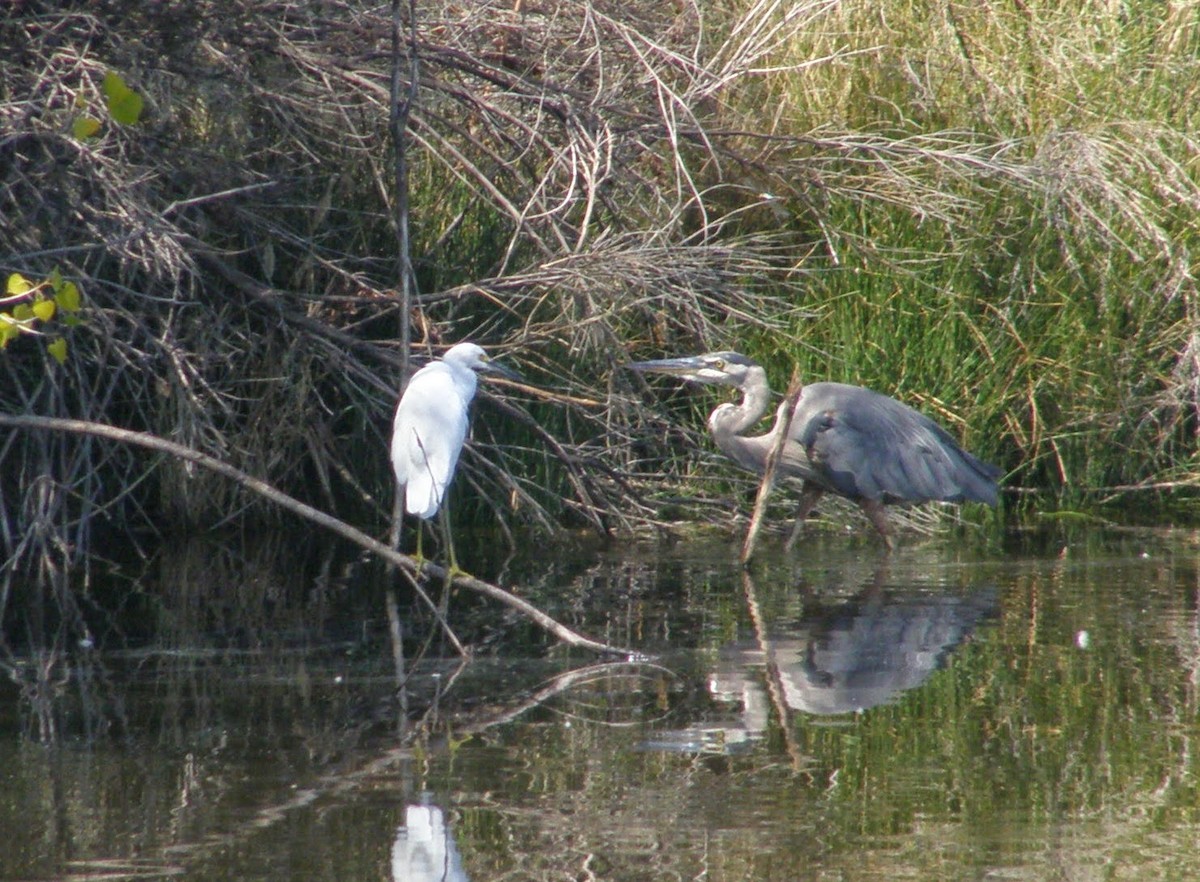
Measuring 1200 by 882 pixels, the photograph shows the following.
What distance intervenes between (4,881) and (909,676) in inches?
117

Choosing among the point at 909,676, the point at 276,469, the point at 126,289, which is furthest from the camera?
the point at 276,469

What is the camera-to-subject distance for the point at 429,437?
21.0 ft

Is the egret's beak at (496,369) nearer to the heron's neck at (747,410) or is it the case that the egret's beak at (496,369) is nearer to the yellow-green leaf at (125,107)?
the heron's neck at (747,410)

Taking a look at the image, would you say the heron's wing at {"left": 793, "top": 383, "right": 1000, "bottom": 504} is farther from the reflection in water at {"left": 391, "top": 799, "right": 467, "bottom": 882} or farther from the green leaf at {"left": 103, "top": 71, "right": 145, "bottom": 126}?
the green leaf at {"left": 103, "top": 71, "right": 145, "bottom": 126}

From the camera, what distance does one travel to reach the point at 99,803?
12.6 ft

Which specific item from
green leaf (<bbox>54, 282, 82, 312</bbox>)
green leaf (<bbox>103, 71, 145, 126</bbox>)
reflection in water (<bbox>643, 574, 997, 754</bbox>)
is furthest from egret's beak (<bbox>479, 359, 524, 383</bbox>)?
green leaf (<bbox>103, 71, 145, 126</bbox>)

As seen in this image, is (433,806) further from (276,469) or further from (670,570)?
(276,469)

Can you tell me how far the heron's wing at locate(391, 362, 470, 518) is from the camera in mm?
6318

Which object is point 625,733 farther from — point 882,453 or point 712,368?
point 712,368

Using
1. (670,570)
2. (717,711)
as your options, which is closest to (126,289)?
(670,570)

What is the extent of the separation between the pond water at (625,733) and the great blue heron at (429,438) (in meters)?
0.51

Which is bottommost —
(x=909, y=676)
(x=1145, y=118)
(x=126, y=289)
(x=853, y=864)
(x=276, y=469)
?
(x=853, y=864)

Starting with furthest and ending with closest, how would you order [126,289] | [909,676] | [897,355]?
1. [897,355]
2. [126,289]
3. [909,676]

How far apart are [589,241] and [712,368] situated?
923 millimetres
